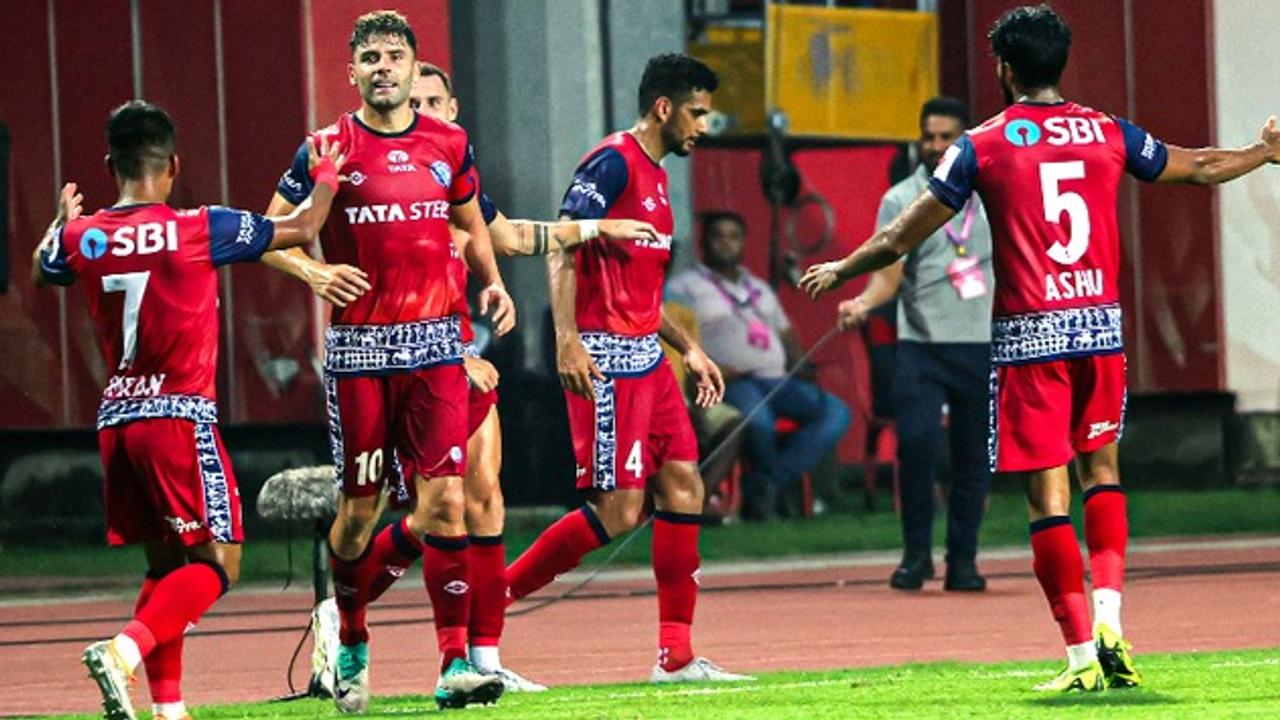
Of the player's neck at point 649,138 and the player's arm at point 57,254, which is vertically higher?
the player's neck at point 649,138

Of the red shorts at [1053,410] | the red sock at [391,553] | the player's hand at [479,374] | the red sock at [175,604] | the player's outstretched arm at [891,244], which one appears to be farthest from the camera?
the player's hand at [479,374]

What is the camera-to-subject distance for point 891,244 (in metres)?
10.5

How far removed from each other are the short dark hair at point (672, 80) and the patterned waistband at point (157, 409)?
9.13ft

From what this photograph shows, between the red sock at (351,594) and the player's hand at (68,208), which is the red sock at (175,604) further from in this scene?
the player's hand at (68,208)

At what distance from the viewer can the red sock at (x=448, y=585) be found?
1049 cm

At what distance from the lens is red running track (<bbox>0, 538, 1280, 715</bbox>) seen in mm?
12539

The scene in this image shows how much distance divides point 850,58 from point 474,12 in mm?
2921

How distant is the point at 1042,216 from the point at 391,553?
Answer: 103 inches

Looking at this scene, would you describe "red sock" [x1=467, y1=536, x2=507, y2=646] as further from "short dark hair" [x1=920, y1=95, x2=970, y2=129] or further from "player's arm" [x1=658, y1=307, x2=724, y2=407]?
"short dark hair" [x1=920, y1=95, x2=970, y2=129]

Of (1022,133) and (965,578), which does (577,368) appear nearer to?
(1022,133)

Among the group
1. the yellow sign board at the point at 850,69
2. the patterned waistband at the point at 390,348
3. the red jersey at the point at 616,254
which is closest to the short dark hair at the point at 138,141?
the patterned waistband at the point at 390,348

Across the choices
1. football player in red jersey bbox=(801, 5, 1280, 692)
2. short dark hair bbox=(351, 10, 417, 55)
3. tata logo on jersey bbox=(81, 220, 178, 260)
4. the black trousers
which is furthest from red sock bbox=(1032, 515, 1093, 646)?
the black trousers

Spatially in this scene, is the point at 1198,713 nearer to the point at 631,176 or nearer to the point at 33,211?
the point at 631,176

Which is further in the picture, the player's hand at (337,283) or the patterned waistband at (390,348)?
the patterned waistband at (390,348)
